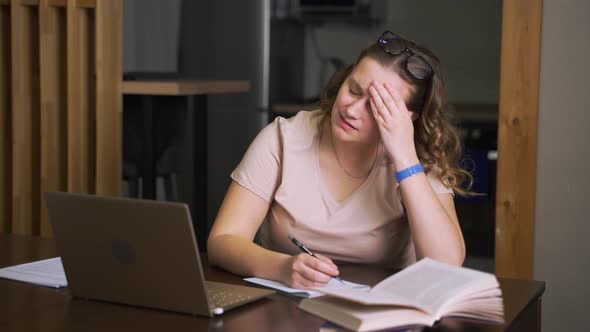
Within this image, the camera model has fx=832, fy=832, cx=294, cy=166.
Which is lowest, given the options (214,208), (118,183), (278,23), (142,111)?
(214,208)

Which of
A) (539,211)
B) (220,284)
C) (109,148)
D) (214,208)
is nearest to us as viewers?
(220,284)

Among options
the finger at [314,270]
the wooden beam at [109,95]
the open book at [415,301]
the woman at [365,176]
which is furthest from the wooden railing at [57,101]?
the open book at [415,301]

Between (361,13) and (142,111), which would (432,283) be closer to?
(142,111)

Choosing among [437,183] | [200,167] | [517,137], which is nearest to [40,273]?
[437,183]

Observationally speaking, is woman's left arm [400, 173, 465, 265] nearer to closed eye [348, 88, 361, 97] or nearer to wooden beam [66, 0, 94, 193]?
closed eye [348, 88, 361, 97]

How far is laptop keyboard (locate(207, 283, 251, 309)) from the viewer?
4.47ft

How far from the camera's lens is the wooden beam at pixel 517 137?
254 cm

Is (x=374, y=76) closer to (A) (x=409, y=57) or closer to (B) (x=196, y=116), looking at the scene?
(A) (x=409, y=57)

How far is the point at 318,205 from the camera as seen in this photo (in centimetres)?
187

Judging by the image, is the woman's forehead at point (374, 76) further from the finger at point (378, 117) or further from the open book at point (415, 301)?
the open book at point (415, 301)

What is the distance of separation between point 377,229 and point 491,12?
371 centimetres

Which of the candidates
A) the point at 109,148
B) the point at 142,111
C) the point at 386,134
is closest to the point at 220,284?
the point at 386,134

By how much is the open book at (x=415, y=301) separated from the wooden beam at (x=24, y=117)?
2285 millimetres

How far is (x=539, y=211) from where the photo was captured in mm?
2605
